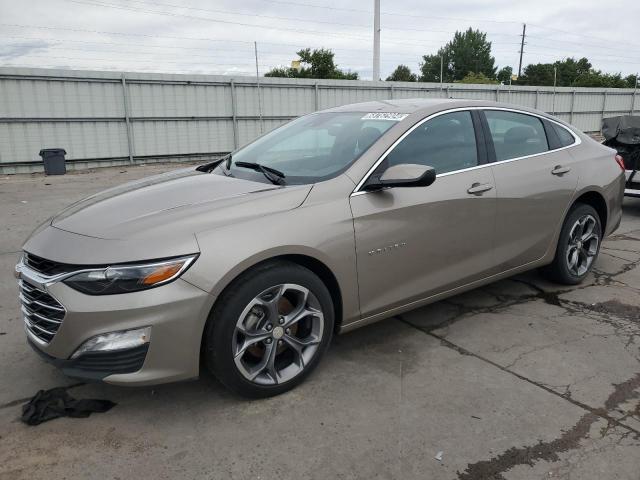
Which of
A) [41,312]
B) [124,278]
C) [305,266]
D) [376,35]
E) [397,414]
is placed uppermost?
[376,35]

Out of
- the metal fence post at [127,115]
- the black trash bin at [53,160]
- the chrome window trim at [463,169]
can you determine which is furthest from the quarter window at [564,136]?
the metal fence post at [127,115]

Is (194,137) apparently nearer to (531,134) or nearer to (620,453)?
(531,134)

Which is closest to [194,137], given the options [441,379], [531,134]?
[531,134]

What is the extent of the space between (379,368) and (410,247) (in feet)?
2.52

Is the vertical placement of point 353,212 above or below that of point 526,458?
above

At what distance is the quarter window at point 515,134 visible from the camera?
3943 millimetres

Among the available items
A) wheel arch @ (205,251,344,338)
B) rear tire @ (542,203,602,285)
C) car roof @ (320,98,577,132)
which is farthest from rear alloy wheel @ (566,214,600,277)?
wheel arch @ (205,251,344,338)

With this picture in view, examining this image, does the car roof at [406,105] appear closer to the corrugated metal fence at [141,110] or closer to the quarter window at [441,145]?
the quarter window at [441,145]

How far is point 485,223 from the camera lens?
12.1 feet

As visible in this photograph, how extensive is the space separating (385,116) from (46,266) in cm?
227

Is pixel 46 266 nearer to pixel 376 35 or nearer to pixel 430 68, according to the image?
pixel 376 35

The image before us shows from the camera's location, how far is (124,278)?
2.44 m

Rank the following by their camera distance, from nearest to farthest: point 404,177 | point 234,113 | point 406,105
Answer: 1. point 404,177
2. point 406,105
3. point 234,113

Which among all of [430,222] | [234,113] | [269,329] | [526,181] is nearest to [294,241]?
[269,329]
